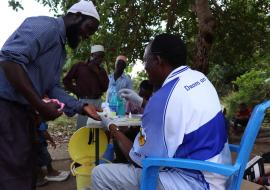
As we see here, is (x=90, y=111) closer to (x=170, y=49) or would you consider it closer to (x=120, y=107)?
(x=170, y=49)

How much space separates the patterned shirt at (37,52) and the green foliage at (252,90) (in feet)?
27.8

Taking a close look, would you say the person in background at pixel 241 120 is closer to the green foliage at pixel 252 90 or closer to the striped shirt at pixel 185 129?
the green foliage at pixel 252 90

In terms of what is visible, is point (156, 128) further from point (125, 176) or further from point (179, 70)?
point (125, 176)

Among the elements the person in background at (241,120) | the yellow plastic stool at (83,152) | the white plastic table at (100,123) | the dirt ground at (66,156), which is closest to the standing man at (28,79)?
the white plastic table at (100,123)

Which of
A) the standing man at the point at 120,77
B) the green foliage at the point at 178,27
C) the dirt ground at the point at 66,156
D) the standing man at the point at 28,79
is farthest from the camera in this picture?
the green foliage at the point at 178,27

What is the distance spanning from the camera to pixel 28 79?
195 centimetres

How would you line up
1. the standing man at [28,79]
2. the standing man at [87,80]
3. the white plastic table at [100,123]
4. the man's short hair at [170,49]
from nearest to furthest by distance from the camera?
the standing man at [28,79], the man's short hair at [170,49], the white plastic table at [100,123], the standing man at [87,80]

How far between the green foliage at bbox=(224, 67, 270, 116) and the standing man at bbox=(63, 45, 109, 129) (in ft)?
19.7

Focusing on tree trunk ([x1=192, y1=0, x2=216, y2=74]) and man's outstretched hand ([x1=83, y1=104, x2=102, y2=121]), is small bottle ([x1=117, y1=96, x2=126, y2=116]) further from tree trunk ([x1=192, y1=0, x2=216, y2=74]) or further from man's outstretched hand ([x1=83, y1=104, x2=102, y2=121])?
tree trunk ([x1=192, y1=0, x2=216, y2=74])

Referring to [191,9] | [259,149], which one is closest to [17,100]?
[259,149]

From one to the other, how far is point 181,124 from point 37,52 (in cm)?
82

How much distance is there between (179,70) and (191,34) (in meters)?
5.29

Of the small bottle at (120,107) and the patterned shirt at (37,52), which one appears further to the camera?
the small bottle at (120,107)

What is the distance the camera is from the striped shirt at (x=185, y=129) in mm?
1891
